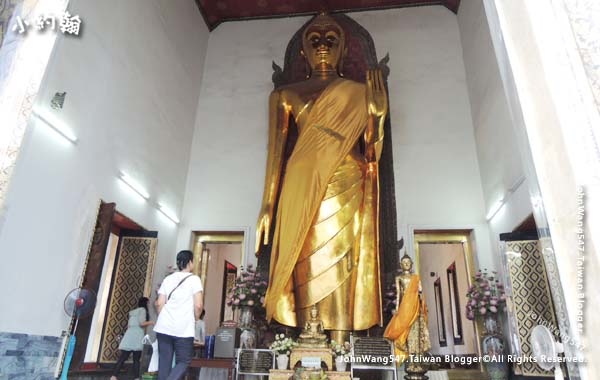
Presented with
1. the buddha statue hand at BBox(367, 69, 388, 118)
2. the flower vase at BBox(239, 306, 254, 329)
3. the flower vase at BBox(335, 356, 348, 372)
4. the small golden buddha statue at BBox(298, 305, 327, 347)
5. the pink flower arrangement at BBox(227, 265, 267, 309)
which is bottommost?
the flower vase at BBox(335, 356, 348, 372)

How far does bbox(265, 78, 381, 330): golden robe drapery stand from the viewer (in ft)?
13.6

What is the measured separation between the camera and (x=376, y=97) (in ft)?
15.7

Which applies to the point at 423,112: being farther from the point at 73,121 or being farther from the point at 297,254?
the point at 73,121

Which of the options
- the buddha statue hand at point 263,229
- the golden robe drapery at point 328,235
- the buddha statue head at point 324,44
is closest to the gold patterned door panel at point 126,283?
the buddha statue hand at point 263,229

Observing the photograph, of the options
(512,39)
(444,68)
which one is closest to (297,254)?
(512,39)

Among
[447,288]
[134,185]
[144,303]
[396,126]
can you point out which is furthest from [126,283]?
[447,288]

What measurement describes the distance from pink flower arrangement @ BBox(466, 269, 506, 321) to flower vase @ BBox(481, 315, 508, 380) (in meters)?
0.10

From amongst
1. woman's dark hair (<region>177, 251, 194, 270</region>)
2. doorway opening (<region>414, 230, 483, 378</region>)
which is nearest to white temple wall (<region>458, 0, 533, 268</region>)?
doorway opening (<region>414, 230, 483, 378</region>)

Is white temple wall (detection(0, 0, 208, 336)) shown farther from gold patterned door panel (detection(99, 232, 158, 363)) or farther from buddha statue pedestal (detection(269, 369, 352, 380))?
buddha statue pedestal (detection(269, 369, 352, 380))

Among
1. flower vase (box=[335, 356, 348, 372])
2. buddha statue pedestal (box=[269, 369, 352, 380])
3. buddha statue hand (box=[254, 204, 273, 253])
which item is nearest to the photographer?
buddha statue pedestal (box=[269, 369, 352, 380])

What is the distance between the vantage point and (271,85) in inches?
242

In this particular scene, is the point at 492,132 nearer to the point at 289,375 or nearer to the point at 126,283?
the point at 289,375

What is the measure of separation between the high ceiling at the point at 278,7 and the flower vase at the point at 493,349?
4.55 metres

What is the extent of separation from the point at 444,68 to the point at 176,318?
496 cm
